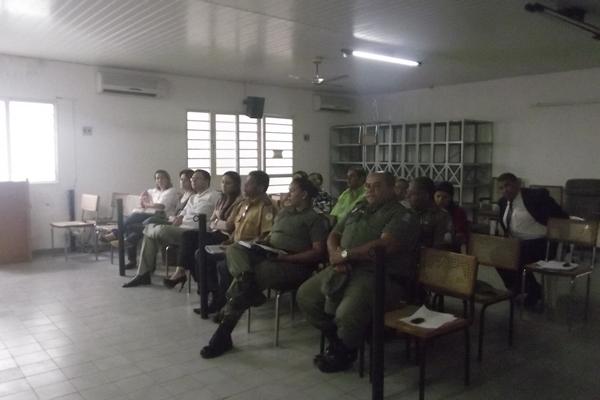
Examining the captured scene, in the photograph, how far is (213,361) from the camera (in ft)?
10.2

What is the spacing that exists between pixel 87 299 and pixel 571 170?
6.63 m

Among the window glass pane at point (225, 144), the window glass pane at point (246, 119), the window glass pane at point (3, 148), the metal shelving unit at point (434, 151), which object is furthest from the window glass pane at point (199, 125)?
the metal shelving unit at point (434, 151)

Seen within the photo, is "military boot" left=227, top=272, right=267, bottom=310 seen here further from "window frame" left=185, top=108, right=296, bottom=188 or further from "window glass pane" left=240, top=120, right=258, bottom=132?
"window glass pane" left=240, top=120, right=258, bottom=132

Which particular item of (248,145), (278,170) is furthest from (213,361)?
(278,170)

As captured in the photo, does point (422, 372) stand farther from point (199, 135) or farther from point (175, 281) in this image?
point (199, 135)

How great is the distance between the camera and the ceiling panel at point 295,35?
421cm

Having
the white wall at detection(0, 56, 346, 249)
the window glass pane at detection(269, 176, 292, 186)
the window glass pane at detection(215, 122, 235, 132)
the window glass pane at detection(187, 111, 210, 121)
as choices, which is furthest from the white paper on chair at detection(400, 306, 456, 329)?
the window glass pane at detection(269, 176, 292, 186)

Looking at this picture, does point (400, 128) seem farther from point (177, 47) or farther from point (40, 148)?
point (40, 148)

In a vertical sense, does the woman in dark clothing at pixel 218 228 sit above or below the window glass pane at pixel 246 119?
below

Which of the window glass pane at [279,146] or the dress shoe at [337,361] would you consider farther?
the window glass pane at [279,146]

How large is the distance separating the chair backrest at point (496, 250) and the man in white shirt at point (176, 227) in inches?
96.1

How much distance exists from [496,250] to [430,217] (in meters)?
0.52

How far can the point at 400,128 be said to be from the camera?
28.9 ft

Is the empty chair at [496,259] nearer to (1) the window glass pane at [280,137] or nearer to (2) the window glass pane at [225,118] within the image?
(2) the window glass pane at [225,118]
